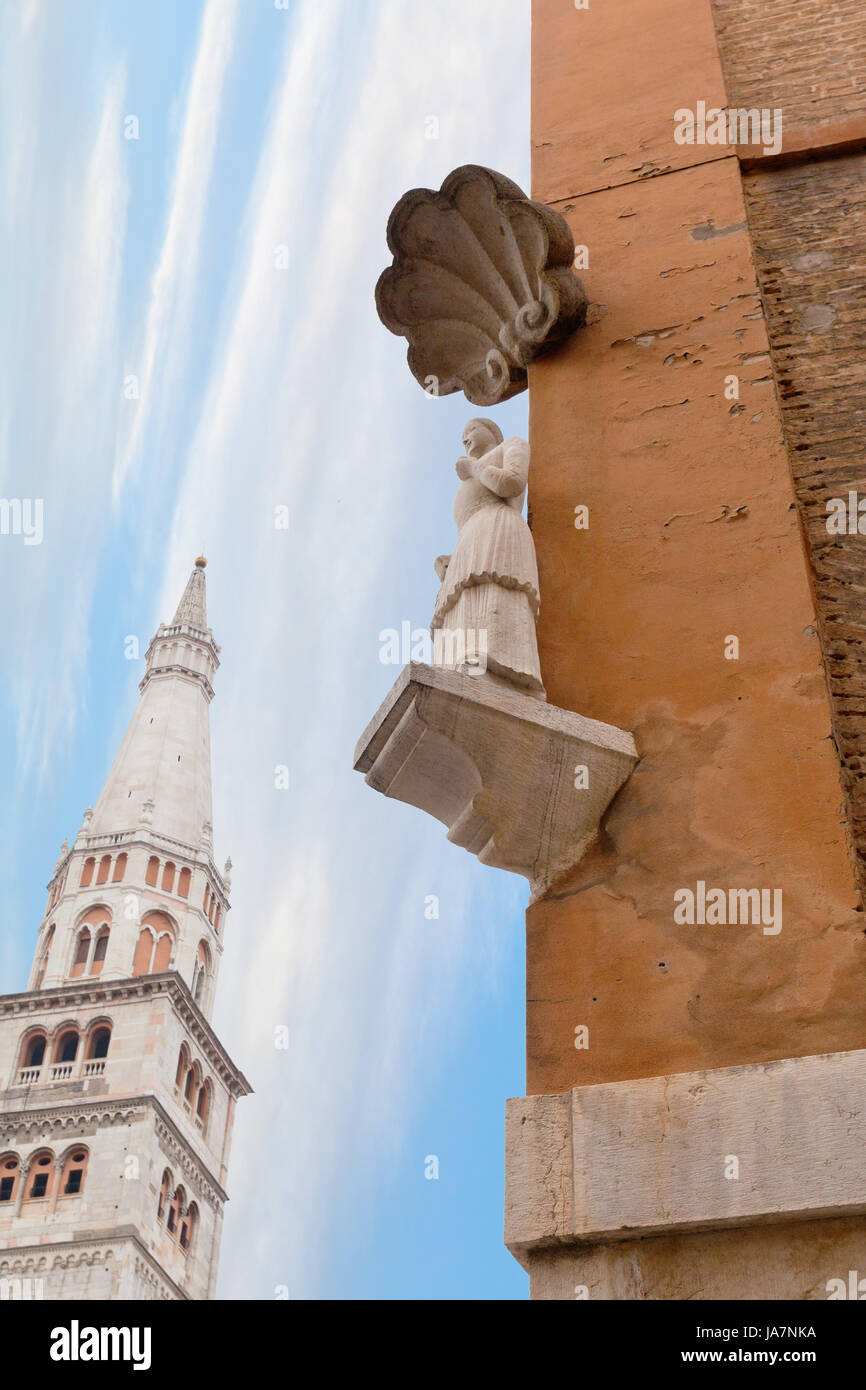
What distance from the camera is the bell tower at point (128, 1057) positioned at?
53406 millimetres

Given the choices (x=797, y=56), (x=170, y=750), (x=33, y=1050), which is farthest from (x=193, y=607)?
(x=797, y=56)

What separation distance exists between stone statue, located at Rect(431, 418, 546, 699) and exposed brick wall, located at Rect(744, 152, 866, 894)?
39.2 inches

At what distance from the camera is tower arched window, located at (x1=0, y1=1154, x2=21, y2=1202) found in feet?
181

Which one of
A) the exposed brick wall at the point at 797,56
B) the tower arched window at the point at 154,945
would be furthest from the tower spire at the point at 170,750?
the exposed brick wall at the point at 797,56

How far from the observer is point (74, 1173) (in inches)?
2154

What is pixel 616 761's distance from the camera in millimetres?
4559

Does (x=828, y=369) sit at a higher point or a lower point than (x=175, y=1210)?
lower

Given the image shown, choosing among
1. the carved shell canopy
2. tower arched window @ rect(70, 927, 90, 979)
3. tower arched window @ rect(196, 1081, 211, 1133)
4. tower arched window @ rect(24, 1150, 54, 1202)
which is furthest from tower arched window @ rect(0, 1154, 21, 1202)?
the carved shell canopy

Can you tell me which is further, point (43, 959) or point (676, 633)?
point (43, 959)

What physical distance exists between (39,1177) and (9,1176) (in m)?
1.24

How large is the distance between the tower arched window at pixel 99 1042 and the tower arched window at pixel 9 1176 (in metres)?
4.53

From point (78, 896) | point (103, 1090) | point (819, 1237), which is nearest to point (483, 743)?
point (819, 1237)

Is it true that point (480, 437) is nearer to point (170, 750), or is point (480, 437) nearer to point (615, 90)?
point (615, 90)

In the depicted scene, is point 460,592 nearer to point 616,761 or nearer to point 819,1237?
point 616,761
